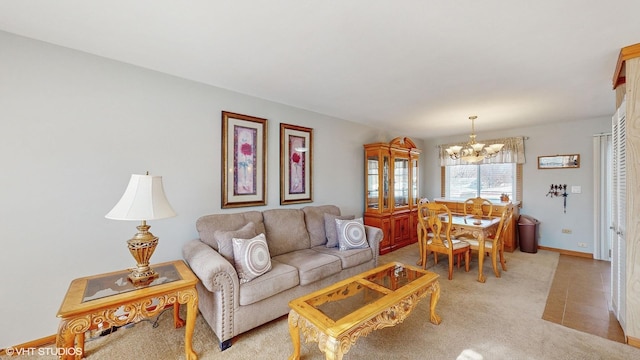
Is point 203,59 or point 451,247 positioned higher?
point 203,59

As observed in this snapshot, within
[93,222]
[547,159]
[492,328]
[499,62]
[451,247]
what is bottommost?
[492,328]

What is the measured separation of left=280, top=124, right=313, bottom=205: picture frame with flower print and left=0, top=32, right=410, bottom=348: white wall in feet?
2.87

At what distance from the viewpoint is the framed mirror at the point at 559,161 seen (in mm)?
4457

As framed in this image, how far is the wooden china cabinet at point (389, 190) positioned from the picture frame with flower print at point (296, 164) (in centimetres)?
129

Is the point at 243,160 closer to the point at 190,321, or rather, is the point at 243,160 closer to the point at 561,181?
the point at 190,321

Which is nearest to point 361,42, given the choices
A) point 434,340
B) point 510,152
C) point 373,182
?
point 434,340

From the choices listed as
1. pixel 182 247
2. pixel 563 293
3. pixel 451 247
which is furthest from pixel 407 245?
pixel 182 247

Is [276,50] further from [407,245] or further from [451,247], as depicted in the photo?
[407,245]

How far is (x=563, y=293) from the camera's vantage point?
2.96 m

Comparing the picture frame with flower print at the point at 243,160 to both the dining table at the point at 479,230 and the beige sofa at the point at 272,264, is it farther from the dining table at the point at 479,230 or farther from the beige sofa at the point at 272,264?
the dining table at the point at 479,230

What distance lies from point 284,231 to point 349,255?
2.65ft

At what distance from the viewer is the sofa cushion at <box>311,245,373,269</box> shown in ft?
9.53

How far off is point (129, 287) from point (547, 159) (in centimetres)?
625

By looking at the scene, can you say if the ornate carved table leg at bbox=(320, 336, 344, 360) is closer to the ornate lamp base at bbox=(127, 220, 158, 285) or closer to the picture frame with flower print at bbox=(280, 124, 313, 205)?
the ornate lamp base at bbox=(127, 220, 158, 285)
